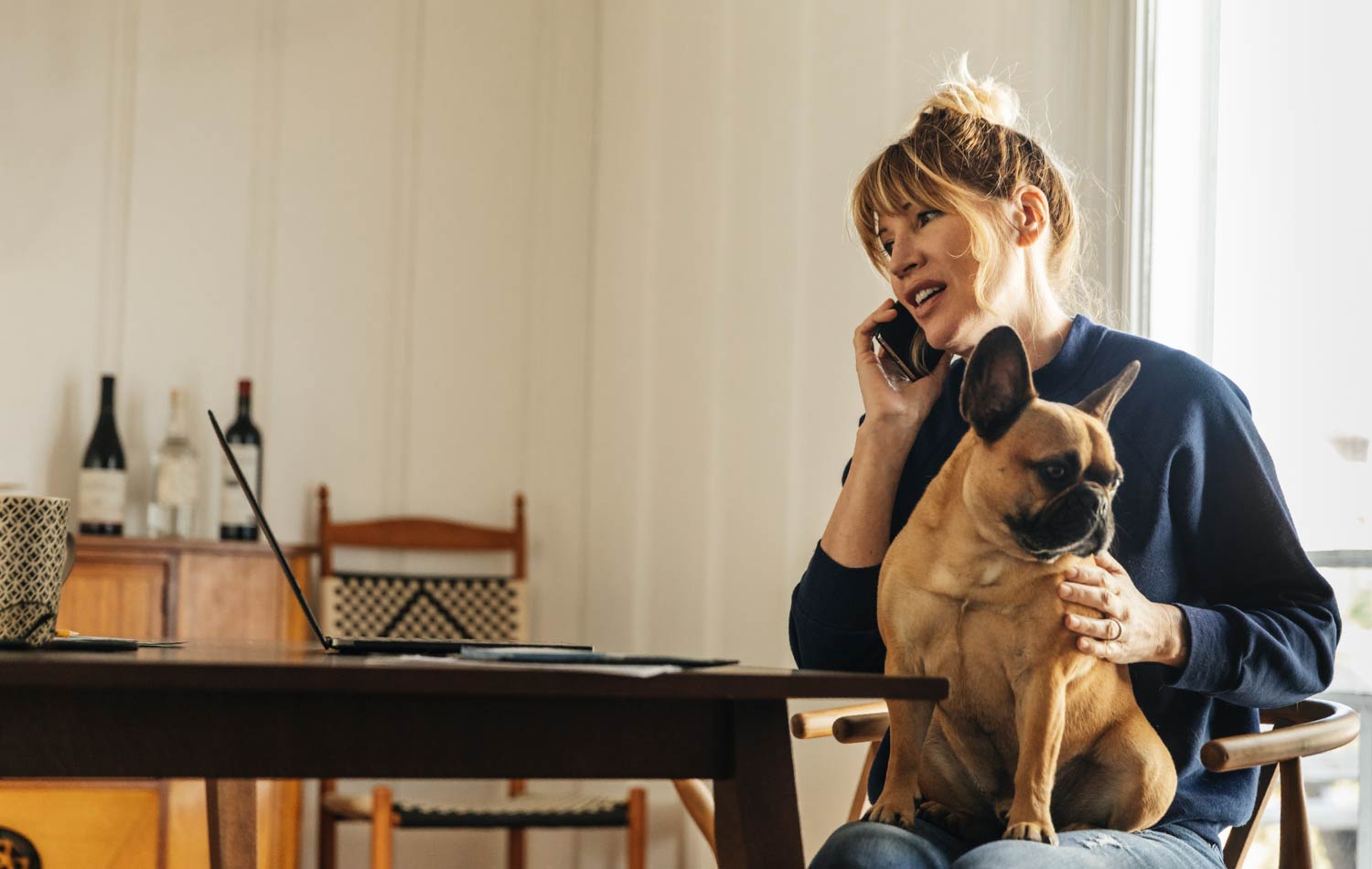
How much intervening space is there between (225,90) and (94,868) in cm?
222

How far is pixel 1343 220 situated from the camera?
2381mm

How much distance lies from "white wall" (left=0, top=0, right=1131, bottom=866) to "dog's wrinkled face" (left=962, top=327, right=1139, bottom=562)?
1842 mm

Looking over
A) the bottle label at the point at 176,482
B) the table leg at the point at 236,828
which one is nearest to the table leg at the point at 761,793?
the table leg at the point at 236,828

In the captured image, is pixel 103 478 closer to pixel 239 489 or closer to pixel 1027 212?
pixel 239 489

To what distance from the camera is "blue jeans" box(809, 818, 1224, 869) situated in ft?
4.15

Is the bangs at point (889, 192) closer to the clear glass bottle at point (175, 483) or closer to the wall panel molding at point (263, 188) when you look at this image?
the clear glass bottle at point (175, 483)

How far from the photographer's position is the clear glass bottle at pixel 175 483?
3.64 meters

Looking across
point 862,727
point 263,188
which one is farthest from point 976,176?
point 263,188

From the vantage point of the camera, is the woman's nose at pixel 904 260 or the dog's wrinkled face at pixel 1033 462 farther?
the woman's nose at pixel 904 260

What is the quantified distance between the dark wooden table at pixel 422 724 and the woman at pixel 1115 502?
1.31 ft

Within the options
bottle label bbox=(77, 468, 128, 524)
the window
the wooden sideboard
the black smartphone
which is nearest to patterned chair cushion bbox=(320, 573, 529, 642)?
the wooden sideboard

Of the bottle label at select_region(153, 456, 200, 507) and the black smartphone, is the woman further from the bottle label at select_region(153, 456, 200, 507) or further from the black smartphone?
the bottle label at select_region(153, 456, 200, 507)

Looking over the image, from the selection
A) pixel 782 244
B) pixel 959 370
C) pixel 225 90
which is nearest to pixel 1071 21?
pixel 782 244

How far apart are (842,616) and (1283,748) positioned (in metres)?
0.52
